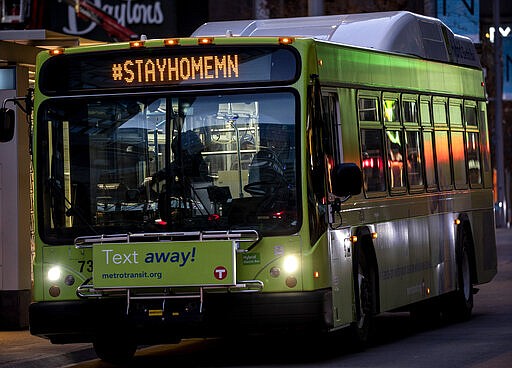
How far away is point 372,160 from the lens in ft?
55.4

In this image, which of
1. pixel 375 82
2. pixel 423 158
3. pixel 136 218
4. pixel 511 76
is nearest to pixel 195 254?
pixel 136 218

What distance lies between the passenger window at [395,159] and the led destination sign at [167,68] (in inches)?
109

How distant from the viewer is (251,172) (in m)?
14.8

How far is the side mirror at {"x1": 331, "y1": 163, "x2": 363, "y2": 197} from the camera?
49.3 ft

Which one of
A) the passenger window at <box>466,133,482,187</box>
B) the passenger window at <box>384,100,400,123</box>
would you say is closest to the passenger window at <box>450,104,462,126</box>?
the passenger window at <box>466,133,482,187</box>

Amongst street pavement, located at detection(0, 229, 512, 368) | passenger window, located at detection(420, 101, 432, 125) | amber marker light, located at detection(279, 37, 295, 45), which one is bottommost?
street pavement, located at detection(0, 229, 512, 368)

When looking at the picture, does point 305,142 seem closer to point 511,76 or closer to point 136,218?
point 136,218

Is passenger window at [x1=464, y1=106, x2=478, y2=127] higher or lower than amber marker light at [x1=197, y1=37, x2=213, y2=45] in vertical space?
lower

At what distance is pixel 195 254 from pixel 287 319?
3.09ft

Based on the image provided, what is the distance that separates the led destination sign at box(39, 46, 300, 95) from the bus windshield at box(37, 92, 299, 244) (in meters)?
0.13

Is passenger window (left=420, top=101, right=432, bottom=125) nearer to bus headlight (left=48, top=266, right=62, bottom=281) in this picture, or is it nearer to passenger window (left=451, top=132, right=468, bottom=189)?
passenger window (left=451, top=132, right=468, bottom=189)

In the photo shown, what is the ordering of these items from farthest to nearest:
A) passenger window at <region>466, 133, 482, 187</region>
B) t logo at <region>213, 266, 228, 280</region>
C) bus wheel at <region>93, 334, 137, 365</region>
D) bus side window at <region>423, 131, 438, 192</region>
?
passenger window at <region>466, 133, 482, 187</region> < bus side window at <region>423, 131, 438, 192</region> < bus wheel at <region>93, 334, 137, 365</region> < t logo at <region>213, 266, 228, 280</region>

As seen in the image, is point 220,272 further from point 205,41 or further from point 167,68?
point 205,41

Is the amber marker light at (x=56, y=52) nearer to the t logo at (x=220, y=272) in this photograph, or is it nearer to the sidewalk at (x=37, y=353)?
the t logo at (x=220, y=272)
